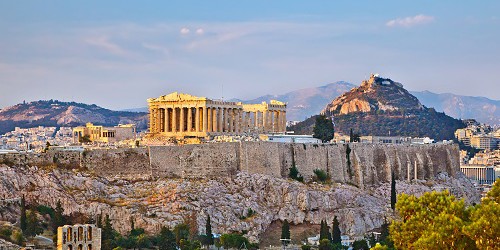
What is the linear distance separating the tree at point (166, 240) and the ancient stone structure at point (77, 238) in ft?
33.8

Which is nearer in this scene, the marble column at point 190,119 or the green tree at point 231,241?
the green tree at point 231,241

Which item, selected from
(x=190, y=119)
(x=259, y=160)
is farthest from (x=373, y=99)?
(x=259, y=160)

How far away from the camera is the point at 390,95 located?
591 ft

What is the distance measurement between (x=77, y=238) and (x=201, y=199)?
21481 mm

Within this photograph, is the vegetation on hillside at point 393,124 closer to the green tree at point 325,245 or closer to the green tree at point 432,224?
the green tree at point 325,245

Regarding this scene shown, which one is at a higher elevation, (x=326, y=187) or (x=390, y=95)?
(x=390, y=95)

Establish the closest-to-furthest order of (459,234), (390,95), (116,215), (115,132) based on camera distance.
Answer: (459,234), (116,215), (115,132), (390,95)

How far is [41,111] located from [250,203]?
394 feet

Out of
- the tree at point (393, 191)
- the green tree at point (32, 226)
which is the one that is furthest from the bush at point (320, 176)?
the green tree at point (32, 226)

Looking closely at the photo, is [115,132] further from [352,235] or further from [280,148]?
[352,235]

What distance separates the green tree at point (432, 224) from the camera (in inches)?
1577

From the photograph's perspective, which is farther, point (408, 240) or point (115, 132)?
point (115, 132)

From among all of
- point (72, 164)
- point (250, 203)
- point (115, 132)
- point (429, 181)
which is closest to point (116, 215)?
point (72, 164)

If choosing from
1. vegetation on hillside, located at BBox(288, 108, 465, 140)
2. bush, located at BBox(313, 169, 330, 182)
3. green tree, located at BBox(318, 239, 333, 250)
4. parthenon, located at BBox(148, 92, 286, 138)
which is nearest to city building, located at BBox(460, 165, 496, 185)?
vegetation on hillside, located at BBox(288, 108, 465, 140)
